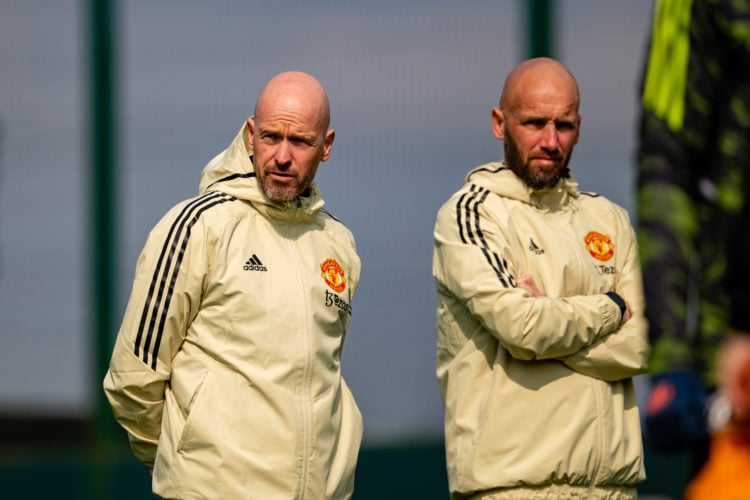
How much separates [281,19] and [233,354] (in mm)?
2927

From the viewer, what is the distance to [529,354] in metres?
4.11

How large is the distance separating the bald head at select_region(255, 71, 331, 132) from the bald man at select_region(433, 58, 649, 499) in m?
0.55

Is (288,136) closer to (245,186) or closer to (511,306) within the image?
(245,186)

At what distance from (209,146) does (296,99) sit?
7.87 feet

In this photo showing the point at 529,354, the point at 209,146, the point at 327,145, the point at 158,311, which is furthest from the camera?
the point at 209,146

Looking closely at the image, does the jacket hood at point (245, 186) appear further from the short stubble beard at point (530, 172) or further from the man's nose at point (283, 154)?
the short stubble beard at point (530, 172)

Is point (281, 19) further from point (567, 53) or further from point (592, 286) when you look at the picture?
point (592, 286)

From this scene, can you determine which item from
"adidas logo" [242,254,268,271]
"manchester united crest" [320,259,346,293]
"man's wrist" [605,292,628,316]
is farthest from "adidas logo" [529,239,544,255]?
"adidas logo" [242,254,268,271]

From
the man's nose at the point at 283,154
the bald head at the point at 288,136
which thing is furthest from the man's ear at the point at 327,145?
the man's nose at the point at 283,154

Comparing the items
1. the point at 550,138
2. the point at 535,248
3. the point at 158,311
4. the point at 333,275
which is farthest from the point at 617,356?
the point at 158,311

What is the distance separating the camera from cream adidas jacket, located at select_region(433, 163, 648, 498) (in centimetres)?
409

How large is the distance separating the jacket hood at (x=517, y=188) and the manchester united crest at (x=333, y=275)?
22.9 inches

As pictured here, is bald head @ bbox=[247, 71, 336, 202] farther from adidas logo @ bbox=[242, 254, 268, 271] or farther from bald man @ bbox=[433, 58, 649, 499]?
bald man @ bbox=[433, 58, 649, 499]

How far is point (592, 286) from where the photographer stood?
4.30 m
